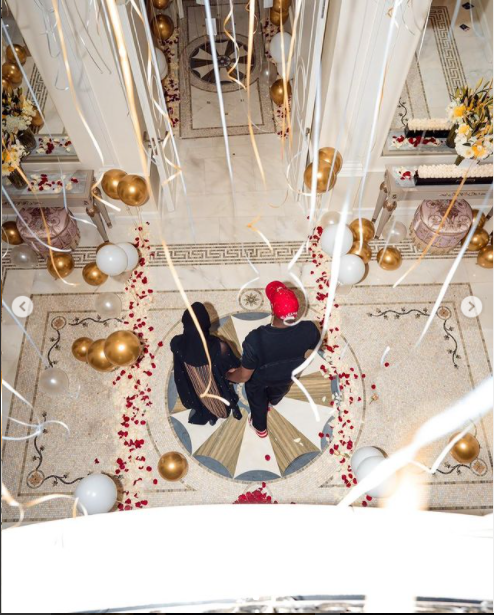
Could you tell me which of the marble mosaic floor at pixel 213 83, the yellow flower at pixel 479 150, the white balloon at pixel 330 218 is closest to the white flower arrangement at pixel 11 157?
the marble mosaic floor at pixel 213 83

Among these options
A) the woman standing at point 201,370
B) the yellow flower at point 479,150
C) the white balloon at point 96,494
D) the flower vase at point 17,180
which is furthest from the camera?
the flower vase at point 17,180

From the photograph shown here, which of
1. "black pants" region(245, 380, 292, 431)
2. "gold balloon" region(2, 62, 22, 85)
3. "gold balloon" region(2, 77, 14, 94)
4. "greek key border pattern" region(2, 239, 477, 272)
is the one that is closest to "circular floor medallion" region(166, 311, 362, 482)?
"black pants" region(245, 380, 292, 431)

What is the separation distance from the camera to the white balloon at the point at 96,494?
2957 mm

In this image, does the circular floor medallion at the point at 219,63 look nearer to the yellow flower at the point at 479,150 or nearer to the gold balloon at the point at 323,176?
the gold balloon at the point at 323,176

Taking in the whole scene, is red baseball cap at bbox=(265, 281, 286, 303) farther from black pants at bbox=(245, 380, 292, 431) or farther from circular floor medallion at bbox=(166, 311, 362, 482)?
circular floor medallion at bbox=(166, 311, 362, 482)

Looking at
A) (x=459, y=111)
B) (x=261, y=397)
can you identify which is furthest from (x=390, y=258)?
(x=261, y=397)

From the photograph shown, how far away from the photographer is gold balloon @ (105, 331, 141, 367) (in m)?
3.17

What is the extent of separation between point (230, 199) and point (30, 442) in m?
2.34

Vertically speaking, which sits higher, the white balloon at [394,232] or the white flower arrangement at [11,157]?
the white flower arrangement at [11,157]

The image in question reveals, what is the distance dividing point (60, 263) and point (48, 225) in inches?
11.0

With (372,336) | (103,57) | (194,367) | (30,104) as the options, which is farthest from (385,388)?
(30,104)

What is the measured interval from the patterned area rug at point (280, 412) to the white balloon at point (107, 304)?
167 mm

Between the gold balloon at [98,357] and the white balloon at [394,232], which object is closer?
the gold balloon at [98,357]

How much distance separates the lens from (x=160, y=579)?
103 centimetres
